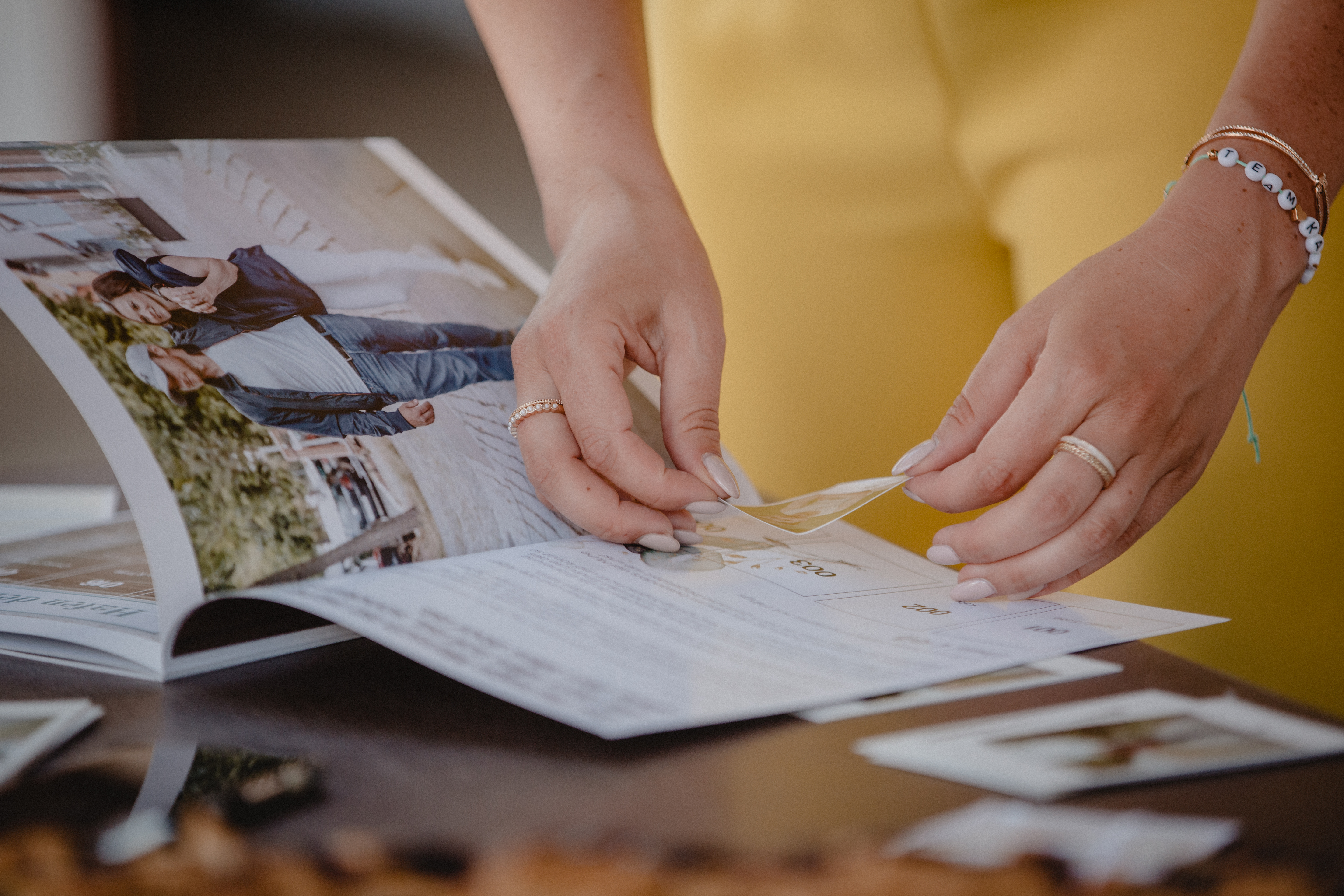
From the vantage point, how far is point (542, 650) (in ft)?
1.28

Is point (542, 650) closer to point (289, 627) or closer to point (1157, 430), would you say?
point (289, 627)

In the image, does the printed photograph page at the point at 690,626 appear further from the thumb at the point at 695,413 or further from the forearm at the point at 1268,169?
the forearm at the point at 1268,169

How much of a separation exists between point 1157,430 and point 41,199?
67cm

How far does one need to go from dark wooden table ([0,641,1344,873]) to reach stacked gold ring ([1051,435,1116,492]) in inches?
4.2

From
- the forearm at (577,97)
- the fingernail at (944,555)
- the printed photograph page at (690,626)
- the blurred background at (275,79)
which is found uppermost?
the blurred background at (275,79)

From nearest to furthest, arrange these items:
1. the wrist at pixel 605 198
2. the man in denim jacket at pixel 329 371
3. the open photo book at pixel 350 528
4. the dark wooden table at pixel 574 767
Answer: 1. the dark wooden table at pixel 574 767
2. the open photo book at pixel 350 528
3. the man in denim jacket at pixel 329 371
4. the wrist at pixel 605 198

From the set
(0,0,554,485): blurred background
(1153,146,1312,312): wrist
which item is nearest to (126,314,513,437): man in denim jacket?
(1153,146,1312,312): wrist

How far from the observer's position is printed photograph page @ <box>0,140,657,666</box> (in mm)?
459

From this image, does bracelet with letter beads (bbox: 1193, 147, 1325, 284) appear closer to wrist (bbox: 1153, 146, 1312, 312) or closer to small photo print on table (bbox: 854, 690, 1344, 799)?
wrist (bbox: 1153, 146, 1312, 312)

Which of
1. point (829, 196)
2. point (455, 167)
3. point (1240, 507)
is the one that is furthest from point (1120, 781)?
point (455, 167)

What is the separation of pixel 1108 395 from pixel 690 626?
0.85 feet

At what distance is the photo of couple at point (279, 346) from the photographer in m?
0.47

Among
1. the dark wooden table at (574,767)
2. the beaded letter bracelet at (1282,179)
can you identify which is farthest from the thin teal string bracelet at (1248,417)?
the dark wooden table at (574,767)

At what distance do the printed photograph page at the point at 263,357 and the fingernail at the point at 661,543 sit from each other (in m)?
0.06
